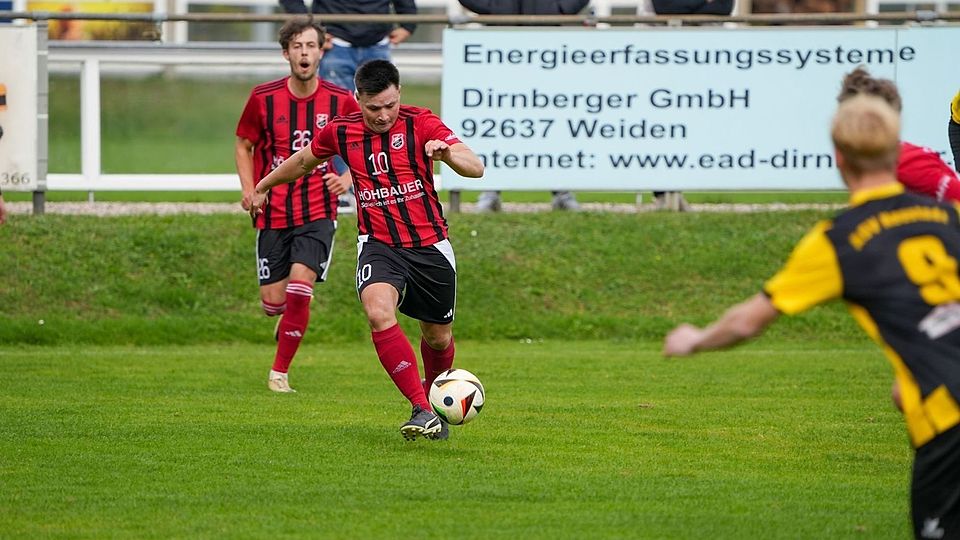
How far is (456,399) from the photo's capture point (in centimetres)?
754

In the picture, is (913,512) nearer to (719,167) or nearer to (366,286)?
(366,286)

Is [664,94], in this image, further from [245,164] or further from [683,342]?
[683,342]

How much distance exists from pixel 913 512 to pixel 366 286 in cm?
379

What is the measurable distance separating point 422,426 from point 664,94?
7.08 m

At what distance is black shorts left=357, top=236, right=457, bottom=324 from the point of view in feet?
25.6

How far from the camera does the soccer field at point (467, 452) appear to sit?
5.96 m

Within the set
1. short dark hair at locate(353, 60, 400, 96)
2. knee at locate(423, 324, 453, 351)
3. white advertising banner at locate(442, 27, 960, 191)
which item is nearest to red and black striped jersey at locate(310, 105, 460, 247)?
short dark hair at locate(353, 60, 400, 96)

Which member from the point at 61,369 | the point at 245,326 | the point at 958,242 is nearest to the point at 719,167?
the point at 245,326

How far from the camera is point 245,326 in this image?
1246 cm

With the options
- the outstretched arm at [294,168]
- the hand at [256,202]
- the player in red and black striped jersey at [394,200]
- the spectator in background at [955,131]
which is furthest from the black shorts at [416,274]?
the spectator in background at [955,131]

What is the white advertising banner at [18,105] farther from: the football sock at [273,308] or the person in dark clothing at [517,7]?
the football sock at [273,308]

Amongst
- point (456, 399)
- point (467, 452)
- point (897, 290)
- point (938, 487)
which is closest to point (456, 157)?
point (456, 399)

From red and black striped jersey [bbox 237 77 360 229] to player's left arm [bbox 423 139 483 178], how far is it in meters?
2.67

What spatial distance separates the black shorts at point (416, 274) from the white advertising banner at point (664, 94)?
221 inches
